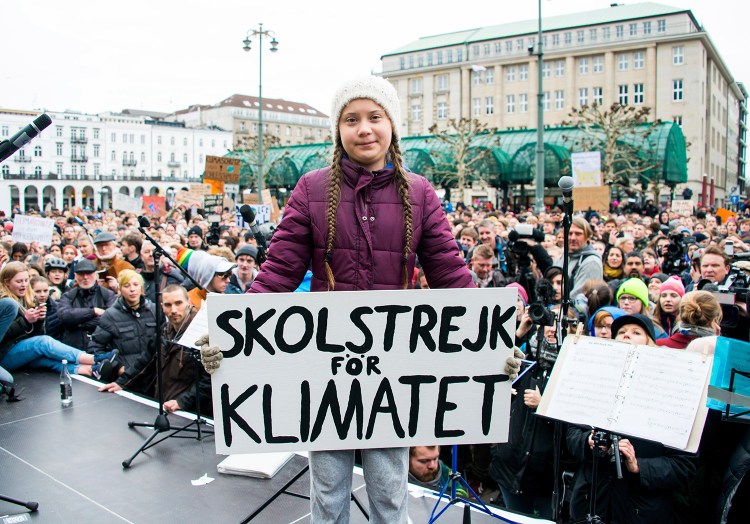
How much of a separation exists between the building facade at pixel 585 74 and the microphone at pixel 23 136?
61432 millimetres

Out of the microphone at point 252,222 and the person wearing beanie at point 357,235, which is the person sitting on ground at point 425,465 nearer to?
the person wearing beanie at point 357,235

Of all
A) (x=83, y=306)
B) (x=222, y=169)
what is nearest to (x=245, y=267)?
(x=83, y=306)

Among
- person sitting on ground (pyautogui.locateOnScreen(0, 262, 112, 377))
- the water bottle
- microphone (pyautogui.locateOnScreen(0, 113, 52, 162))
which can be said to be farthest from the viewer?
person sitting on ground (pyautogui.locateOnScreen(0, 262, 112, 377))

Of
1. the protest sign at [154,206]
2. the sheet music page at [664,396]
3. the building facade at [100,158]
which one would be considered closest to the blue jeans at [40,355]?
the sheet music page at [664,396]

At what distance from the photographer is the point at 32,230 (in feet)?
32.4

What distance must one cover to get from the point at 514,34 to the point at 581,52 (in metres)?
8.45

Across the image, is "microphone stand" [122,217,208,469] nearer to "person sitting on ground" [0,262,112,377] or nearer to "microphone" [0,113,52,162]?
"microphone" [0,113,52,162]

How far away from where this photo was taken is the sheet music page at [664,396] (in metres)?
2.74

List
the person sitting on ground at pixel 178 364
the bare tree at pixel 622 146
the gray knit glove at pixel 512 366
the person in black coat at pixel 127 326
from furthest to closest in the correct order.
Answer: the bare tree at pixel 622 146 → the person in black coat at pixel 127 326 → the person sitting on ground at pixel 178 364 → the gray knit glove at pixel 512 366

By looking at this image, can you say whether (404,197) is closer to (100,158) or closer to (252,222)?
(252,222)

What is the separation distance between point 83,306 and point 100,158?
99.3 m

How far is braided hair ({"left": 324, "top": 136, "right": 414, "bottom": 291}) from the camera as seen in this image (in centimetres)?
251

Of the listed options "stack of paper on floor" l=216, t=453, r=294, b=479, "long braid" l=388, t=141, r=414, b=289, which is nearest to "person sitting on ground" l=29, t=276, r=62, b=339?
"stack of paper on floor" l=216, t=453, r=294, b=479

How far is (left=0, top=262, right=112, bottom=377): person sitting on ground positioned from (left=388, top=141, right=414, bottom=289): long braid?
187 inches
